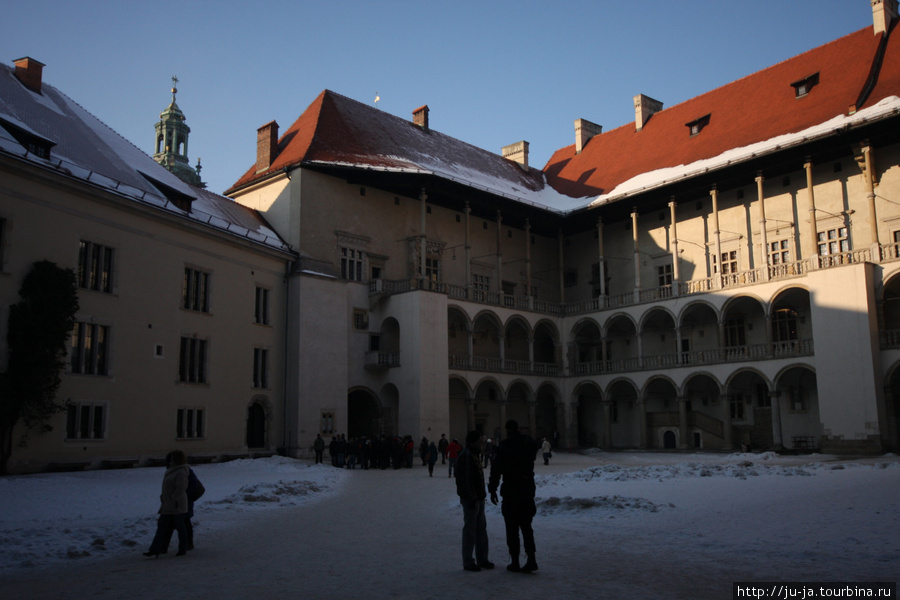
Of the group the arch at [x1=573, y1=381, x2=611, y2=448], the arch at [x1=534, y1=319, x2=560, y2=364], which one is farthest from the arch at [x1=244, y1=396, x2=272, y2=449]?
the arch at [x1=573, y1=381, x2=611, y2=448]

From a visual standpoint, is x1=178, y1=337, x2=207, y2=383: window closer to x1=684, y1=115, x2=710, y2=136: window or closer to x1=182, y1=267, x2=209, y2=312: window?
x1=182, y1=267, x2=209, y2=312: window

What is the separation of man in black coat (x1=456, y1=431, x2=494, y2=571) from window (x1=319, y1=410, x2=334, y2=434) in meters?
24.8

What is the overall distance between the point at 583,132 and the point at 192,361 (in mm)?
33512

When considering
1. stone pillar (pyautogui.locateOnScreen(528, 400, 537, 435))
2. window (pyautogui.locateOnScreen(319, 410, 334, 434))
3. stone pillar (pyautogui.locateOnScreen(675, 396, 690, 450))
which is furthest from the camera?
stone pillar (pyautogui.locateOnScreen(528, 400, 537, 435))

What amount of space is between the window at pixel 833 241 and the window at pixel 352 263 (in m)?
20.9

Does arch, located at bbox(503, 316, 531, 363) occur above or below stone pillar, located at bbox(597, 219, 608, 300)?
below

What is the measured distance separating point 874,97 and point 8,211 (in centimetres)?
3356

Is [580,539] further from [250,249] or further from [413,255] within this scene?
[413,255]

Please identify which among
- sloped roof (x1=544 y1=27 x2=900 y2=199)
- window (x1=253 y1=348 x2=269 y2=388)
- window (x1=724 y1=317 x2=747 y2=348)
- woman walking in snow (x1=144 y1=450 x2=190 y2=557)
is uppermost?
sloped roof (x1=544 y1=27 x2=900 y2=199)

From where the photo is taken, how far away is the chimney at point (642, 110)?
48750mm

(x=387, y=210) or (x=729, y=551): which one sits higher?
(x=387, y=210)

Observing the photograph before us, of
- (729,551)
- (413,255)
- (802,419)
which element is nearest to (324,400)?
(413,255)

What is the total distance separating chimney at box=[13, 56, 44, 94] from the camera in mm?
28172

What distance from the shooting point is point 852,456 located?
29.2 m
